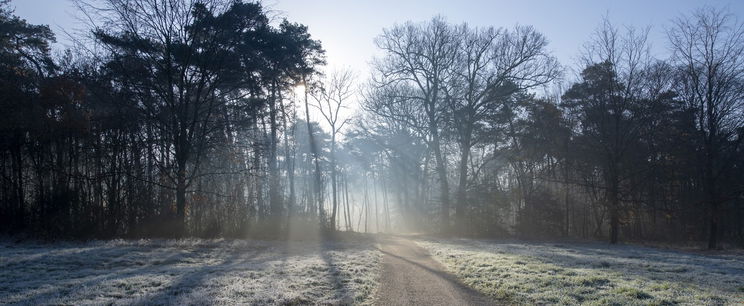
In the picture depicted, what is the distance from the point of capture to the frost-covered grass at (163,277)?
818 centimetres

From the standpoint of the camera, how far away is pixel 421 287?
10.6 meters

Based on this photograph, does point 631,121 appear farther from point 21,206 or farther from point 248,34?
point 21,206

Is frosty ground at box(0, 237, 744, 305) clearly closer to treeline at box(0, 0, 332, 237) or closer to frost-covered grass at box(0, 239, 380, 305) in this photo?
frost-covered grass at box(0, 239, 380, 305)

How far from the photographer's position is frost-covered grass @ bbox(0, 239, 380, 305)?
26.8 feet

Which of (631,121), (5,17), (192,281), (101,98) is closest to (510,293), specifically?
(192,281)

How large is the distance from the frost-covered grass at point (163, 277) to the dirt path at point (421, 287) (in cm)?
42

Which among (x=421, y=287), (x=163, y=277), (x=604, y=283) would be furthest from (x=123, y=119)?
(x=604, y=283)

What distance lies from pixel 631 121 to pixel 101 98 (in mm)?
27047

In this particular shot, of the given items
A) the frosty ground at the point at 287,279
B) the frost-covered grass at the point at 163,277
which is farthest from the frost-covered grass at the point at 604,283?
Answer: the frost-covered grass at the point at 163,277

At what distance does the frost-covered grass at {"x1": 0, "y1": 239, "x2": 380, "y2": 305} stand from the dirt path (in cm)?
42

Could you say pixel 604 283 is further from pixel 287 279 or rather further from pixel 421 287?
pixel 287 279

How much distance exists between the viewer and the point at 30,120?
1767 centimetres

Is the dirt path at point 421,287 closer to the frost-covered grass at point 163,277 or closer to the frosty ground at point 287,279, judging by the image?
the frosty ground at point 287,279

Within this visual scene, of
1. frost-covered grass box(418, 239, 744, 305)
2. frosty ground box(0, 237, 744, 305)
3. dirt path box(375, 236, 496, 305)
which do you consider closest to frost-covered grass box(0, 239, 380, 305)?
frosty ground box(0, 237, 744, 305)
